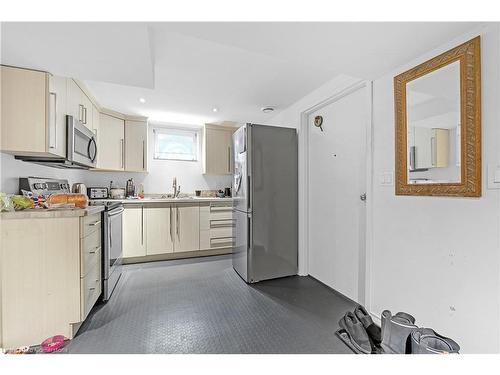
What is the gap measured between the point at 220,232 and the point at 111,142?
206 centimetres

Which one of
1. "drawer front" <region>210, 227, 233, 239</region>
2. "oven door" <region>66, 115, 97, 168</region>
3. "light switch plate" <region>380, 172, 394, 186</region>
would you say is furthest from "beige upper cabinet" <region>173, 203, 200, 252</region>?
"light switch plate" <region>380, 172, 394, 186</region>

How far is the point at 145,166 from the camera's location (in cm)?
349

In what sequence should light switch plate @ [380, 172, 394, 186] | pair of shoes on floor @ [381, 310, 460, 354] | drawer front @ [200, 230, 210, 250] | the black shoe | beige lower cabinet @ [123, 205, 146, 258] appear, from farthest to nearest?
drawer front @ [200, 230, 210, 250], beige lower cabinet @ [123, 205, 146, 258], light switch plate @ [380, 172, 394, 186], the black shoe, pair of shoes on floor @ [381, 310, 460, 354]

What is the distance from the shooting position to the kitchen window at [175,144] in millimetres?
3904

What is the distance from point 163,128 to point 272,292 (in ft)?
10.3

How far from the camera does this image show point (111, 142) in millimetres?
3234

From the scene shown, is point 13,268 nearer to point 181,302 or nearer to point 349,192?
point 181,302

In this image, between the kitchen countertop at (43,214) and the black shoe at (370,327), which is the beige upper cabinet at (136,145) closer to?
the kitchen countertop at (43,214)

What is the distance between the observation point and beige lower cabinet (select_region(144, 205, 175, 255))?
3215mm

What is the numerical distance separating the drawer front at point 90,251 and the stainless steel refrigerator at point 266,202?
1.43 metres

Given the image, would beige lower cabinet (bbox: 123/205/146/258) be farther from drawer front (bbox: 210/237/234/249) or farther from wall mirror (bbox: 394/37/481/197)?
wall mirror (bbox: 394/37/481/197)

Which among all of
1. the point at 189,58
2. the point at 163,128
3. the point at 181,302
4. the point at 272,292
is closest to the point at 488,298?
the point at 272,292

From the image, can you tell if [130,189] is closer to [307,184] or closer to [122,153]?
[122,153]

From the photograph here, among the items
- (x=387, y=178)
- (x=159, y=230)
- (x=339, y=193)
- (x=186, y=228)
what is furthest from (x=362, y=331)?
(x=159, y=230)
